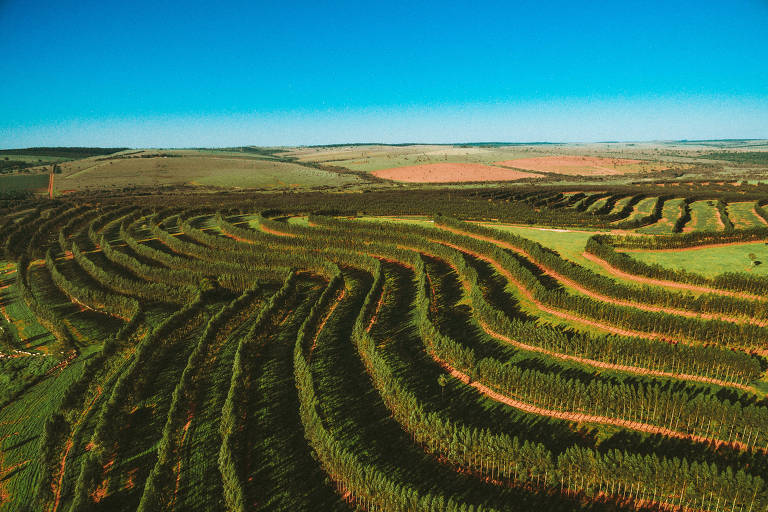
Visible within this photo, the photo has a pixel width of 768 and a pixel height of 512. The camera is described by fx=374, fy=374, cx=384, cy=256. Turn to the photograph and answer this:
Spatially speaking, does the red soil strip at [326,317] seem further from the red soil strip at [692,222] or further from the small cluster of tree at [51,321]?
the red soil strip at [692,222]

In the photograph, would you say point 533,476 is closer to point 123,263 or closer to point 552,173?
point 123,263

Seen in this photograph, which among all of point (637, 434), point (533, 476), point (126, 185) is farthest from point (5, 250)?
point (126, 185)

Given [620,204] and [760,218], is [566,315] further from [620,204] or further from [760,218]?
[620,204]

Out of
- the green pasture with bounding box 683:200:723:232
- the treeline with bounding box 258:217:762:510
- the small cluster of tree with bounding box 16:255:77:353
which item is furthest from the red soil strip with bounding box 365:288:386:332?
the green pasture with bounding box 683:200:723:232

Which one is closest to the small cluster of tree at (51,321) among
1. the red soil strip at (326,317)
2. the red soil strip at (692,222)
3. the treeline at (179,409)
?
the treeline at (179,409)

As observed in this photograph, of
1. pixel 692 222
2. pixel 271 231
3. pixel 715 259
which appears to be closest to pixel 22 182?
pixel 271 231

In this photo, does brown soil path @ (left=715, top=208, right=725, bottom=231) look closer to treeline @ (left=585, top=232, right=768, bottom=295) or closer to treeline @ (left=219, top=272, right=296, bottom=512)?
treeline @ (left=585, top=232, right=768, bottom=295)
